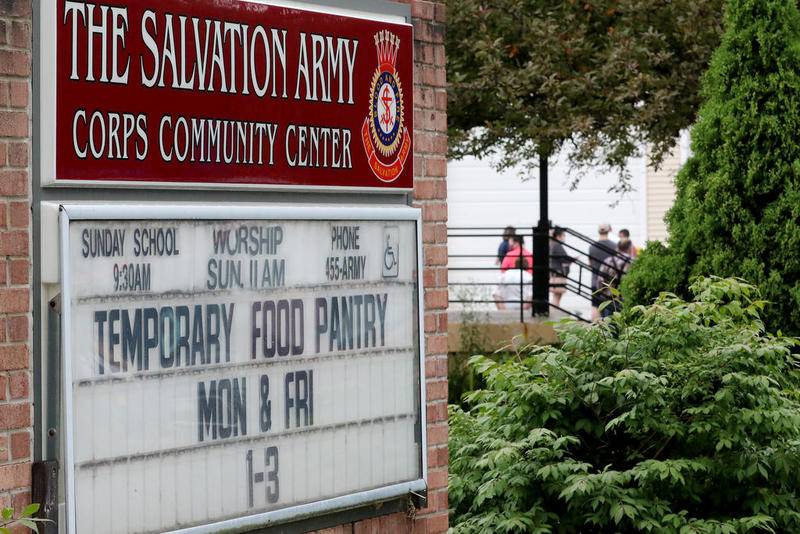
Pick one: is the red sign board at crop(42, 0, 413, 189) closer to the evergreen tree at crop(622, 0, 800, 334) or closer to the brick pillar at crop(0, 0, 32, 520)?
the brick pillar at crop(0, 0, 32, 520)

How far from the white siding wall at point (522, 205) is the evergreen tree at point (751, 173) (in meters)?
17.7

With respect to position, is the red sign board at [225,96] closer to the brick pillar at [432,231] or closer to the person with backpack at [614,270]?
the brick pillar at [432,231]

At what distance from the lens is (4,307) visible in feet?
11.7

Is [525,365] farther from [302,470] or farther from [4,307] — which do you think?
[4,307]

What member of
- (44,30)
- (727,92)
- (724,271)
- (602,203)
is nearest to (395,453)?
(44,30)

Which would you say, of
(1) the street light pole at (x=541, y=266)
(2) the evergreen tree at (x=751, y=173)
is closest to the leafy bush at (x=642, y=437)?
(2) the evergreen tree at (x=751, y=173)

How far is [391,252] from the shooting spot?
4.67 metres

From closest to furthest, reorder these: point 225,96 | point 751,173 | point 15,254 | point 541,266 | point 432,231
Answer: point 15,254 < point 225,96 < point 432,231 < point 751,173 < point 541,266

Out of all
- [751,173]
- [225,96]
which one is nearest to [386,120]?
[225,96]

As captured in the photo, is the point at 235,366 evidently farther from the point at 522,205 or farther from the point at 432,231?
the point at 522,205

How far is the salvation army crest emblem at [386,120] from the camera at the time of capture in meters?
4.62

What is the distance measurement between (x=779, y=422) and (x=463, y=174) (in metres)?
22.7

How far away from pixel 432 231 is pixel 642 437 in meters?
1.90

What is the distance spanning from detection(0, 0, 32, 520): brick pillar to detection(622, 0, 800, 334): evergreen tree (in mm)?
5849
